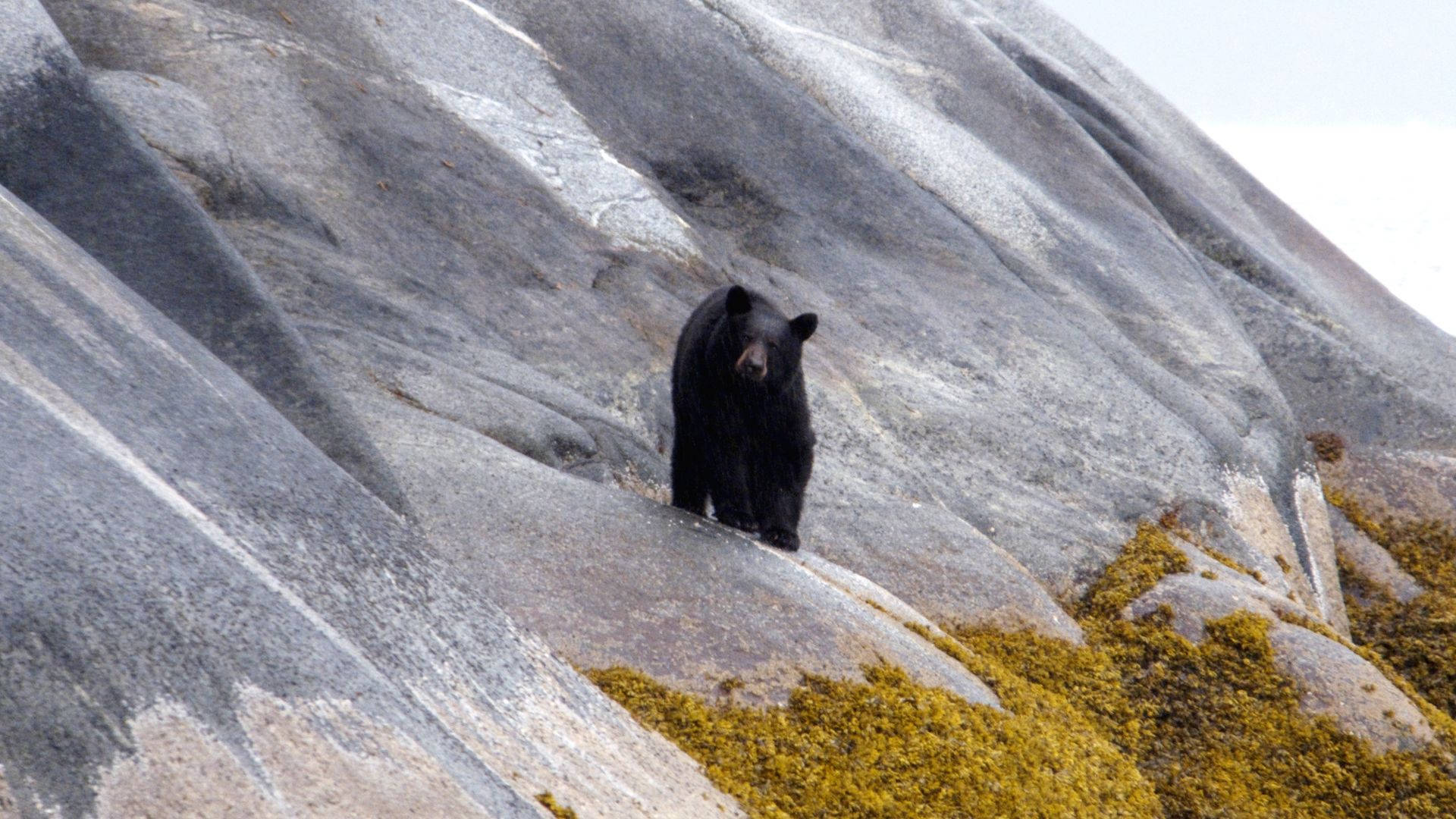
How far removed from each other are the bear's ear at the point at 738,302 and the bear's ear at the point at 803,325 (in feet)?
0.98

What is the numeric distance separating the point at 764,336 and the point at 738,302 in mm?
255

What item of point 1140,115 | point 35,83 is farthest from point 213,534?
point 1140,115

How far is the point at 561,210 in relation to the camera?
11203 millimetres

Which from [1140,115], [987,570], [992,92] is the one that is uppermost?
[1140,115]

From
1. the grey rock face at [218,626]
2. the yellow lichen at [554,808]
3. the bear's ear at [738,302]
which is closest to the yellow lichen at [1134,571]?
the bear's ear at [738,302]

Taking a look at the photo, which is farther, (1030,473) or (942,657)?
(1030,473)

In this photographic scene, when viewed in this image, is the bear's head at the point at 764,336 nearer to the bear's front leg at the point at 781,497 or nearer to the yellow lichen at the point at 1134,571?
the bear's front leg at the point at 781,497

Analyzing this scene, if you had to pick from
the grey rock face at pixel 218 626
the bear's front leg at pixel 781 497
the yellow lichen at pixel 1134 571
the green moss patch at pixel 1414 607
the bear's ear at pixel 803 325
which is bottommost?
the grey rock face at pixel 218 626

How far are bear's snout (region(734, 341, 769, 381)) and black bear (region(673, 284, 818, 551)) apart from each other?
0.51 ft

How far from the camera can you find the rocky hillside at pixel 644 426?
4059 mm

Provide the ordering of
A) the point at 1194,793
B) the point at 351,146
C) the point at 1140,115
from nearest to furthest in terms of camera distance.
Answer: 1. the point at 1194,793
2. the point at 351,146
3. the point at 1140,115

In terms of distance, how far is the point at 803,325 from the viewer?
25.0 ft

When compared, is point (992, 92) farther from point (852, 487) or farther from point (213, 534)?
point (213, 534)

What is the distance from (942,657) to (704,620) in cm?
150
